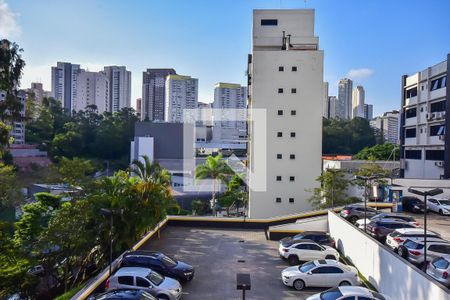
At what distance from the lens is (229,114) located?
101938 mm

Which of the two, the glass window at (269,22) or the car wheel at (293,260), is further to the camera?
the glass window at (269,22)

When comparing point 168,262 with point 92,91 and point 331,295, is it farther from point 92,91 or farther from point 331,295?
point 92,91

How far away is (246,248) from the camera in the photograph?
19.5 m

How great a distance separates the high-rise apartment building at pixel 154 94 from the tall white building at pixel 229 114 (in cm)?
1660

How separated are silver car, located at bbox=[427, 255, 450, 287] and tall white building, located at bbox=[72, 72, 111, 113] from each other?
118 meters

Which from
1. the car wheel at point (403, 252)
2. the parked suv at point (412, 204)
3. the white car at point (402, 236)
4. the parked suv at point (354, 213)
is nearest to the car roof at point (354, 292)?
the car wheel at point (403, 252)

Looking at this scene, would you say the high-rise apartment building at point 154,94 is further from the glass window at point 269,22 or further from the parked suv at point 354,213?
the parked suv at point 354,213

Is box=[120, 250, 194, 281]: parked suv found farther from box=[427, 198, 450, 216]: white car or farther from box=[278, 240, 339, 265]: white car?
box=[427, 198, 450, 216]: white car

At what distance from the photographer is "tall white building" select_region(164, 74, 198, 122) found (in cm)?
10694

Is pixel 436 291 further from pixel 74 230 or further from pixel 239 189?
pixel 239 189

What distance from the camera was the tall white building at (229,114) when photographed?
296 feet

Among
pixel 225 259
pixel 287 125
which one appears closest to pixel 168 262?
pixel 225 259

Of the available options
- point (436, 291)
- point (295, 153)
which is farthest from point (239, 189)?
point (436, 291)

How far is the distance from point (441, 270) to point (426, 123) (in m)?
27.9
